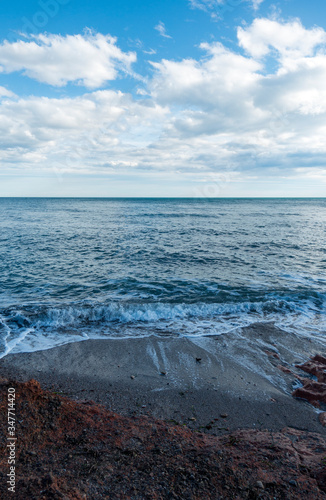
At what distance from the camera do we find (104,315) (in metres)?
9.92

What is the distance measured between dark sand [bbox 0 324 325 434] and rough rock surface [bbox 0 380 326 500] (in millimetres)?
507

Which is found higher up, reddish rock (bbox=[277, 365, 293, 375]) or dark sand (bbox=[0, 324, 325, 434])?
dark sand (bbox=[0, 324, 325, 434])

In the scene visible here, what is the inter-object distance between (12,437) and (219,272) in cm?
1225

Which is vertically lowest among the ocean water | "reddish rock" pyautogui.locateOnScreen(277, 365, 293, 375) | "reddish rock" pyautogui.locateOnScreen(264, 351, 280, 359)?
"reddish rock" pyautogui.locateOnScreen(277, 365, 293, 375)

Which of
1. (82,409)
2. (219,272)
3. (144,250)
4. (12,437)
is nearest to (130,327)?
(82,409)

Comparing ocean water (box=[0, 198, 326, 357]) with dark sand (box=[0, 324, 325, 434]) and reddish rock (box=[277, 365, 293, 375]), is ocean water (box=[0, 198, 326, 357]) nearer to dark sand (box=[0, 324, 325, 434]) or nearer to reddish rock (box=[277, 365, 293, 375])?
dark sand (box=[0, 324, 325, 434])

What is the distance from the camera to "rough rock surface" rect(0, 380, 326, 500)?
3186mm

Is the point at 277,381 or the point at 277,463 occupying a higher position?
the point at 277,463

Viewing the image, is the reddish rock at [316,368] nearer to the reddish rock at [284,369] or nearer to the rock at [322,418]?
the reddish rock at [284,369]

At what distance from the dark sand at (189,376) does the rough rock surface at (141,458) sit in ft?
1.66

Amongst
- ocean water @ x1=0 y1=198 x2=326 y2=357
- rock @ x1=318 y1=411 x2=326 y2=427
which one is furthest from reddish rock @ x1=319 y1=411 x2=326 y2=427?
ocean water @ x1=0 y1=198 x2=326 y2=357

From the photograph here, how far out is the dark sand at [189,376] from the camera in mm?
5195

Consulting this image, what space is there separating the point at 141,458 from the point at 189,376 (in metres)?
2.91

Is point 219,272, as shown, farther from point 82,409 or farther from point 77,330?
point 82,409
